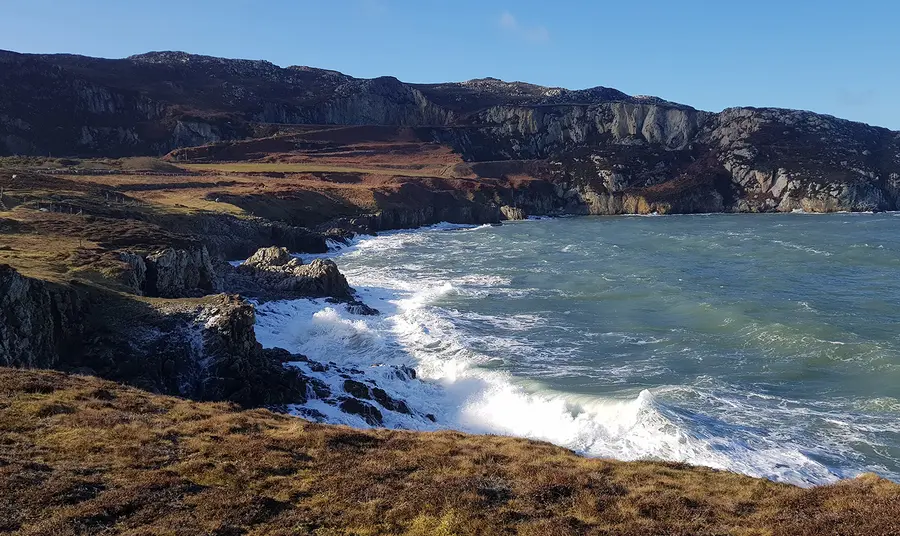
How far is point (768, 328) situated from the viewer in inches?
1154

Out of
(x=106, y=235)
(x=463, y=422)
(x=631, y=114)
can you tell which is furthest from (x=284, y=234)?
(x=631, y=114)

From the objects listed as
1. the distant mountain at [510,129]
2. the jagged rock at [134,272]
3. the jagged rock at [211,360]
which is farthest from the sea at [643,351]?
the distant mountain at [510,129]

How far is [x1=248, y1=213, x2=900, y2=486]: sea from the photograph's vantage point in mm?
18656

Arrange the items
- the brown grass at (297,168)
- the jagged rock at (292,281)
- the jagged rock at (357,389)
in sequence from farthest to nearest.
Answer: the brown grass at (297,168) → the jagged rock at (292,281) → the jagged rock at (357,389)

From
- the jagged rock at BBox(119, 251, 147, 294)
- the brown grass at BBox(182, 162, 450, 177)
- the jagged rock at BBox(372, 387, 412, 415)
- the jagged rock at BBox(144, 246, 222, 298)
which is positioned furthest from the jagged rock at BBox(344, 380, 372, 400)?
the brown grass at BBox(182, 162, 450, 177)

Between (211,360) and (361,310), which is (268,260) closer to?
(361,310)

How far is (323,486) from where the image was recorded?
10875 millimetres

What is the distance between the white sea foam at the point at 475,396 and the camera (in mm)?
17719

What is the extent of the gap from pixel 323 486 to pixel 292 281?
27.7 metres

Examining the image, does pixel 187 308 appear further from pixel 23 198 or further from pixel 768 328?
pixel 23 198

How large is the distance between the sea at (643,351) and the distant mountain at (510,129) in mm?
61965

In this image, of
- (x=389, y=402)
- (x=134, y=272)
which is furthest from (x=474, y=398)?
(x=134, y=272)

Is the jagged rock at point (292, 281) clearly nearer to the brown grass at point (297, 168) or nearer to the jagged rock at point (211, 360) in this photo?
the jagged rock at point (211, 360)

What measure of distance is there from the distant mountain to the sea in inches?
2440
